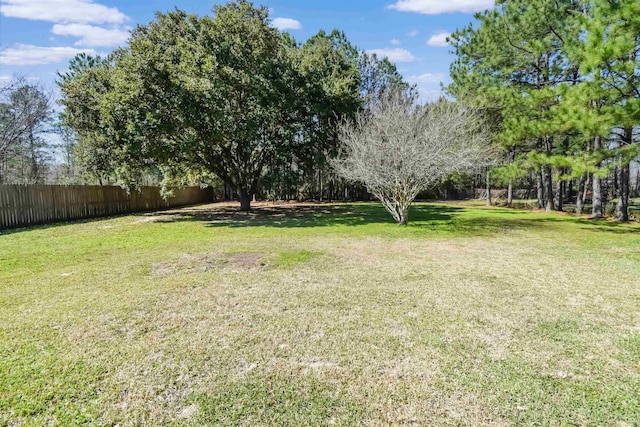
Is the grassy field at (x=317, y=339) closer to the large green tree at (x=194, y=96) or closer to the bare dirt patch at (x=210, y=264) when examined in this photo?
the bare dirt patch at (x=210, y=264)

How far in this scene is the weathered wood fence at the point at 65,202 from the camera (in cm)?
1045

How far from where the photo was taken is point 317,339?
314 centimetres

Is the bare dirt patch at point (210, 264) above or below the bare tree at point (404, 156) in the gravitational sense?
below

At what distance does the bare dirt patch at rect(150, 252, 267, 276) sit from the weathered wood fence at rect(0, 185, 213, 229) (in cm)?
750

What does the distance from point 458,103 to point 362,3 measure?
6904 millimetres

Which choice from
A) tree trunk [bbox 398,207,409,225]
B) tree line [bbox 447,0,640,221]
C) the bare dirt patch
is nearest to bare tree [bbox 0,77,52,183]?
the bare dirt patch

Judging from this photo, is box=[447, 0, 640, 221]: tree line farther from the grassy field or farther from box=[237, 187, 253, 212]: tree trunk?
box=[237, 187, 253, 212]: tree trunk

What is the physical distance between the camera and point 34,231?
9609mm

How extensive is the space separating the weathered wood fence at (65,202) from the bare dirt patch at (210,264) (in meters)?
7.50

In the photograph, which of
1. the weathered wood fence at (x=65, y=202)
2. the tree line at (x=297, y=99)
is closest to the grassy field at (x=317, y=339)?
the tree line at (x=297, y=99)

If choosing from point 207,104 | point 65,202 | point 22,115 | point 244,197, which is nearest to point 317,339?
point 207,104

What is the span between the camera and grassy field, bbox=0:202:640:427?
2.21m

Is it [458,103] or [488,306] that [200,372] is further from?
[458,103]

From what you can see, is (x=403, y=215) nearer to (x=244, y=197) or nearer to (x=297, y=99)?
(x=297, y=99)
